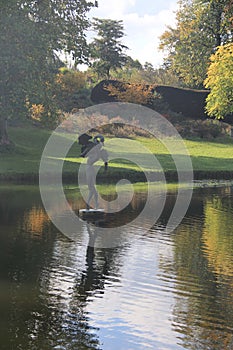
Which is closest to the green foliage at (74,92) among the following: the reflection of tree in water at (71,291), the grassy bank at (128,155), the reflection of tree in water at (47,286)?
the grassy bank at (128,155)

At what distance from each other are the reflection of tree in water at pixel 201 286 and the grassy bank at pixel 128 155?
1525 cm

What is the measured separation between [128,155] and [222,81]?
8466 millimetres

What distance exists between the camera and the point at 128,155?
127 ft

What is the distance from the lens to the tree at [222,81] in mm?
38781

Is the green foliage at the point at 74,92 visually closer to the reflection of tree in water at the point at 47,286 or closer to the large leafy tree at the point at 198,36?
the large leafy tree at the point at 198,36

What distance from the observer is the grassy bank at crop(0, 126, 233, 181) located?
3072 centimetres

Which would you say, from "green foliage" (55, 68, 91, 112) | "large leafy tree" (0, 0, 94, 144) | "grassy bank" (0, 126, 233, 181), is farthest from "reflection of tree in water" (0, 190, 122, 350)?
"green foliage" (55, 68, 91, 112)

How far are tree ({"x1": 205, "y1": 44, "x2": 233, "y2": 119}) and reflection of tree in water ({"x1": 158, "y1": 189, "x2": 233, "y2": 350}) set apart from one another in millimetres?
24330

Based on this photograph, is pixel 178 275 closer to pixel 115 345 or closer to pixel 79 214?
pixel 115 345

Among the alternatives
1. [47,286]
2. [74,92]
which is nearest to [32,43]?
[74,92]

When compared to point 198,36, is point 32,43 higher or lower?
lower

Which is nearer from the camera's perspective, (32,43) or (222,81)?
(32,43)

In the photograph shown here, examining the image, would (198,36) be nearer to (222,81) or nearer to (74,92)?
(74,92)

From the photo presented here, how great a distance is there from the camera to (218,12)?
5662 centimetres
